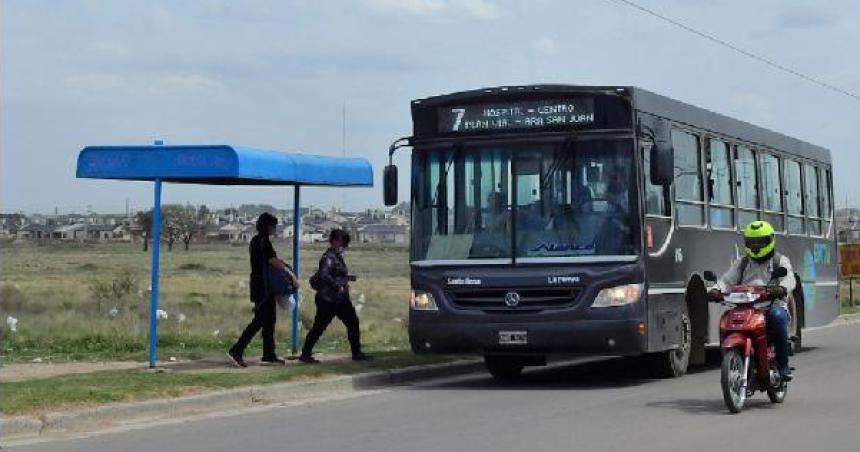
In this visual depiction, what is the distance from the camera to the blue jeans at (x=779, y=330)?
12734mm

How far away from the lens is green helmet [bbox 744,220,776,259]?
500 inches

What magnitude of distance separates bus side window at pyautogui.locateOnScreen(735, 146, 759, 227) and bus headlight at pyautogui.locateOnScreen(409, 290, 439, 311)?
5.17 meters

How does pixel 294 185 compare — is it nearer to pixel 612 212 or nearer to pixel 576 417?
pixel 612 212

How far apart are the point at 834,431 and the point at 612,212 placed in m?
4.48

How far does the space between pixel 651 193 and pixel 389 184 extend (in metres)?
3.05

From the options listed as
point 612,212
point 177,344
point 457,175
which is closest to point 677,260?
point 612,212

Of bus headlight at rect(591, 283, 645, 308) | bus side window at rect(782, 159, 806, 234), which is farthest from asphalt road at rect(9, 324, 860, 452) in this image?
bus side window at rect(782, 159, 806, 234)

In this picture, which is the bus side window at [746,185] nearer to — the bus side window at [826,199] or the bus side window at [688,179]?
the bus side window at [688,179]

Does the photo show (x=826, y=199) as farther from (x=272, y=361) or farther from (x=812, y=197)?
(x=272, y=361)

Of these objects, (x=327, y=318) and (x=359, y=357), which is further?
(x=359, y=357)

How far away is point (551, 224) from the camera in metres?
15.2

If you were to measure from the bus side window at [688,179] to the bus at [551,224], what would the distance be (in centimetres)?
4

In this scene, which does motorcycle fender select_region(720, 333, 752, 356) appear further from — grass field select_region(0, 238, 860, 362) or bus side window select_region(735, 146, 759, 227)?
grass field select_region(0, 238, 860, 362)

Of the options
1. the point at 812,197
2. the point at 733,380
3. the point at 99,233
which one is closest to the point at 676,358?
the point at 733,380
